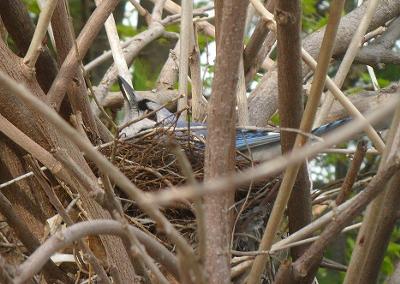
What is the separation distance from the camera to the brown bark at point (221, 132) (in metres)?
1.67

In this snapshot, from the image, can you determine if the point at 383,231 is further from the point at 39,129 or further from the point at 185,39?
the point at 185,39

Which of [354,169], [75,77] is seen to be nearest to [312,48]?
[75,77]

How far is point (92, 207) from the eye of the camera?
223 cm

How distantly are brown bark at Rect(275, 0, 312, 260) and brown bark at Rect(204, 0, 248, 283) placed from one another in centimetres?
15

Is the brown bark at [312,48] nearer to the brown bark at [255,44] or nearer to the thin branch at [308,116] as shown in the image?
the brown bark at [255,44]

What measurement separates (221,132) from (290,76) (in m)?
0.26

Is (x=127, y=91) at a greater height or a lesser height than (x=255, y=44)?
lesser

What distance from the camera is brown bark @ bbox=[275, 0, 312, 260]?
5.88 feet

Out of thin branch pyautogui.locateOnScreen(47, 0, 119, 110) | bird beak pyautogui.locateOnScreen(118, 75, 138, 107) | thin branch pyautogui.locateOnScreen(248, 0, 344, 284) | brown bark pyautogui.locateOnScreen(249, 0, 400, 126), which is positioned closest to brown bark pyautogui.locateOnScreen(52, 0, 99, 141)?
thin branch pyautogui.locateOnScreen(47, 0, 119, 110)

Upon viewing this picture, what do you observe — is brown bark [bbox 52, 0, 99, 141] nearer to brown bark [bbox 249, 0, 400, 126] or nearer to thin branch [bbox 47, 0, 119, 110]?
thin branch [bbox 47, 0, 119, 110]

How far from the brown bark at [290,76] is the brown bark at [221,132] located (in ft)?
0.50

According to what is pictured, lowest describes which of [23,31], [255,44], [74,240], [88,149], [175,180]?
[175,180]

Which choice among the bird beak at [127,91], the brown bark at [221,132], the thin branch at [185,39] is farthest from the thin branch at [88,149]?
the bird beak at [127,91]

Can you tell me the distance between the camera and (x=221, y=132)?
1713 mm
